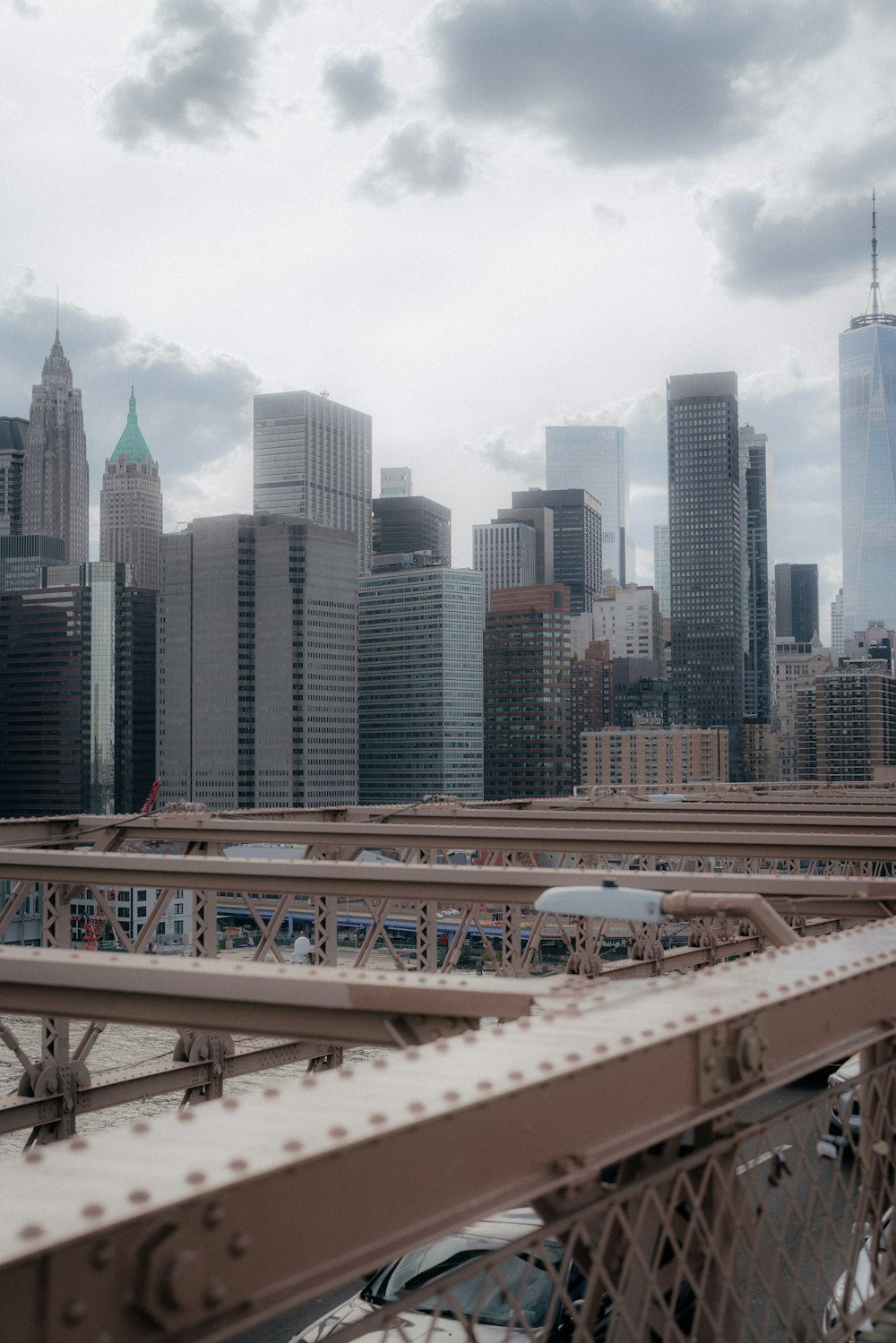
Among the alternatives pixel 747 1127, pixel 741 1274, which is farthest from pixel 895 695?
pixel 747 1127

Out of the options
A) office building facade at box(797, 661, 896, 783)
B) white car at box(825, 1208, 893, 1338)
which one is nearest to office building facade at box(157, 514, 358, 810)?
office building facade at box(797, 661, 896, 783)

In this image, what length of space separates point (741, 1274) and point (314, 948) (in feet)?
23.9

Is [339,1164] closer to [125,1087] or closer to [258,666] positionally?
[125,1087]

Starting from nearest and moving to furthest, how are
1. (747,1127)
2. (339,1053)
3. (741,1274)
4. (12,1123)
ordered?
(747,1127), (12,1123), (339,1053), (741,1274)

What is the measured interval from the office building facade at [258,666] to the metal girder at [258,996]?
177062 millimetres

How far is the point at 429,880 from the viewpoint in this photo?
26.2ft

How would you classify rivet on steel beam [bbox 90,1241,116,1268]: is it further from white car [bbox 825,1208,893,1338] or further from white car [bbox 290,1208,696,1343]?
white car [bbox 290,1208,696,1343]

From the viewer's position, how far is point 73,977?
5.05 meters

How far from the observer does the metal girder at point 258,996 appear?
4191 millimetres

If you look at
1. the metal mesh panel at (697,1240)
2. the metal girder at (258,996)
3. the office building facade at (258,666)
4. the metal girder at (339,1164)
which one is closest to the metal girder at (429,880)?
the metal mesh panel at (697,1240)

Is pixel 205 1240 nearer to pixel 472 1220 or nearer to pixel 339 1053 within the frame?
pixel 472 1220

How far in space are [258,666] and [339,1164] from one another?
186645 millimetres

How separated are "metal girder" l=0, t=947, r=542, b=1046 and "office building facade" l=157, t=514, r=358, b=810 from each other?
17706 cm

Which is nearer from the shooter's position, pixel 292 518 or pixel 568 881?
pixel 568 881
